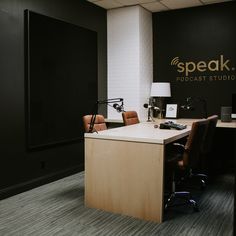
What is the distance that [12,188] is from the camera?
3945 millimetres

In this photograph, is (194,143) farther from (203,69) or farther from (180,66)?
(180,66)

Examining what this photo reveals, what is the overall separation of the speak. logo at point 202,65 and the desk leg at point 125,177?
301 cm

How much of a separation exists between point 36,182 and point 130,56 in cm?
279

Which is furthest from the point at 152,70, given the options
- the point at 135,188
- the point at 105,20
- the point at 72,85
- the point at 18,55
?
the point at 135,188

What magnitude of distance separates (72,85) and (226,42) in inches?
107

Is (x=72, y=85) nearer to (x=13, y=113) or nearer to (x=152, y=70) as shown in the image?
(x=13, y=113)

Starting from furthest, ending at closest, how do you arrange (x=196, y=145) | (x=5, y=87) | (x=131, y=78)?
(x=131, y=78), (x=5, y=87), (x=196, y=145)

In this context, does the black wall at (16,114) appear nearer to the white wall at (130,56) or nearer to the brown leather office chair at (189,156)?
the white wall at (130,56)

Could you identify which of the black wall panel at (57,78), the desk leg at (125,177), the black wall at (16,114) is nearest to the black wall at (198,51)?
the black wall panel at (57,78)

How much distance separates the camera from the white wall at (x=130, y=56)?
18.7 ft

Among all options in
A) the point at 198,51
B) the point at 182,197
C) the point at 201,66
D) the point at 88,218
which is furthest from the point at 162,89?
the point at 88,218

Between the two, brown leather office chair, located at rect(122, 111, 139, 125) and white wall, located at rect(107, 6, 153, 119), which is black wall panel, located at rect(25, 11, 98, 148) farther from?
brown leather office chair, located at rect(122, 111, 139, 125)

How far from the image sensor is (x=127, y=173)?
3256 millimetres

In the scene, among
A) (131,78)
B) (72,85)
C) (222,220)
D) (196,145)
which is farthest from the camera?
(131,78)
